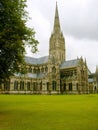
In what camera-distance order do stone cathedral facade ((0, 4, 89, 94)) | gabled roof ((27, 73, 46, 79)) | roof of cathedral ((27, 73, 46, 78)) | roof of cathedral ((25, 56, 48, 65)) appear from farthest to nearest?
roof of cathedral ((25, 56, 48, 65)) < roof of cathedral ((27, 73, 46, 78)) < gabled roof ((27, 73, 46, 79)) < stone cathedral facade ((0, 4, 89, 94))

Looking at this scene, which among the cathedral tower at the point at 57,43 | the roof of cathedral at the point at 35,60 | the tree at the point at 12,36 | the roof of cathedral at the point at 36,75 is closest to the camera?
the tree at the point at 12,36

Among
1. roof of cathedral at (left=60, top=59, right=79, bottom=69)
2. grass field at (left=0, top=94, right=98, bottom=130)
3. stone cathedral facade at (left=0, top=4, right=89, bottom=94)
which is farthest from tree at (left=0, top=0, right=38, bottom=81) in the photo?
roof of cathedral at (left=60, top=59, right=79, bottom=69)

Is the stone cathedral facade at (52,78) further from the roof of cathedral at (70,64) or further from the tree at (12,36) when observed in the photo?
the tree at (12,36)

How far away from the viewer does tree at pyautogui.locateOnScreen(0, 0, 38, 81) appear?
22.6 m

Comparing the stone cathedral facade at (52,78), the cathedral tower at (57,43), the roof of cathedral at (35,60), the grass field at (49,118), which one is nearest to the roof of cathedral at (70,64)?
the stone cathedral facade at (52,78)

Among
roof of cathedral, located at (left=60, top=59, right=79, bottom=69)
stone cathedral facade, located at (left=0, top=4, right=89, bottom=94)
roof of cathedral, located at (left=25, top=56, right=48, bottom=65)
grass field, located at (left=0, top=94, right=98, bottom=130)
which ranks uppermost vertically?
roof of cathedral, located at (left=25, top=56, right=48, bottom=65)

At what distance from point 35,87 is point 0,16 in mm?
84141

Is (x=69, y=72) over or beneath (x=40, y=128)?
over

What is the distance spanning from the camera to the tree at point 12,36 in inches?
891

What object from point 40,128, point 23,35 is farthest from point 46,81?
point 40,128

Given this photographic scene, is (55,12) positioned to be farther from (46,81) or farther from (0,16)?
(0,16)

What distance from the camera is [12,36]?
22.8m

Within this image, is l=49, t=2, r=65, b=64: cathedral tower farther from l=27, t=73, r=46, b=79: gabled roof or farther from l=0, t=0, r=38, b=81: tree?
l=0, t=0, r=38, b=81: tree

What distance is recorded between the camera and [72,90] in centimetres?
10500
